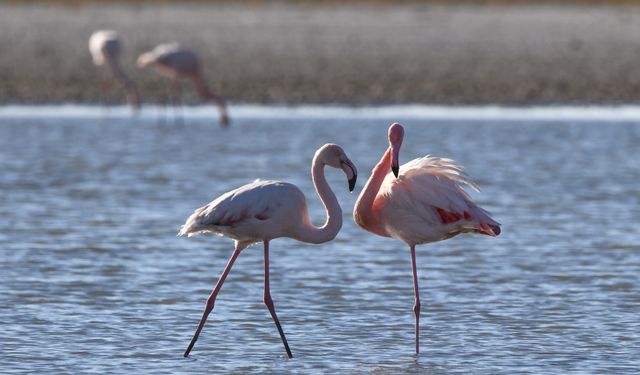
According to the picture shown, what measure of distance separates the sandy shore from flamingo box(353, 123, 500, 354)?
16.1m

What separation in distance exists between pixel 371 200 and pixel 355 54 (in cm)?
2150

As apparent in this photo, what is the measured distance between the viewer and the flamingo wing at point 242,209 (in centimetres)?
743

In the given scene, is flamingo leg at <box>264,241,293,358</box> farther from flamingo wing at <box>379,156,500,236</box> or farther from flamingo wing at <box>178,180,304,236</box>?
flamingo wing at <box>379,156,500,236</box>

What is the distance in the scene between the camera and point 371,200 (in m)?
7.87

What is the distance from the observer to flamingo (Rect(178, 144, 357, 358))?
24.4 ft

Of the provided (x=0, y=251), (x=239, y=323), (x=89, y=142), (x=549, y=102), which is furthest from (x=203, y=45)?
(x=239, y=323)

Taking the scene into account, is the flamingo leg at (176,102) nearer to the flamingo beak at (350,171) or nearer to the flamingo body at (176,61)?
the flamingo body at (176,61)

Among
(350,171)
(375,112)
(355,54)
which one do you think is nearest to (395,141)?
(350,171)

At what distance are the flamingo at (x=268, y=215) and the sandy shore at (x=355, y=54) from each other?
1649 cm

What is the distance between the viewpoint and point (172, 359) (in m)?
7.34

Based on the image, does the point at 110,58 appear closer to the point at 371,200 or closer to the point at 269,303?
the point at 371,200

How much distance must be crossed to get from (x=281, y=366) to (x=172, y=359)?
1.95 feet

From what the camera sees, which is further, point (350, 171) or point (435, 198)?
point (435, 198)

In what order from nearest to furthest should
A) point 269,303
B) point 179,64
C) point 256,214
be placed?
point 256,214, point 269,303, point 179,64
